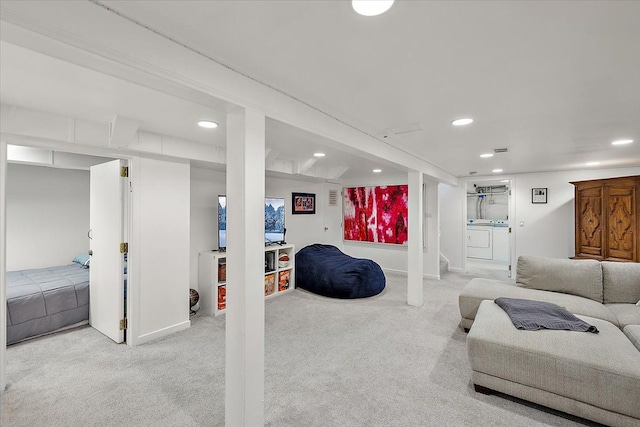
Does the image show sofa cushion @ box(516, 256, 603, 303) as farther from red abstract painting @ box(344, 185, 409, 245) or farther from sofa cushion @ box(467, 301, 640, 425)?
red abstract painting @ box(344, 185, 409, 245)

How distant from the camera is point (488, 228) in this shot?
7.64 meters

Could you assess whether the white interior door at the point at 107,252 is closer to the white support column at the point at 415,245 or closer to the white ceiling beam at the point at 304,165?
the white ceiling beam at the point at 304,165

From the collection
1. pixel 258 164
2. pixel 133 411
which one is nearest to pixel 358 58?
pixel 258 164

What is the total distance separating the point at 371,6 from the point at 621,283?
380 cm

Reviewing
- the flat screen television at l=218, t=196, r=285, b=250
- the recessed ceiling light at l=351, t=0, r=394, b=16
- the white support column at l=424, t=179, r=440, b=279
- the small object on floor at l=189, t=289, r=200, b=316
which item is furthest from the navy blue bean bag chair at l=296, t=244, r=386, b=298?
the recessed ceiling light at l=351, t=0, r=394, b=16

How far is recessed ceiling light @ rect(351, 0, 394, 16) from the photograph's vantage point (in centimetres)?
103

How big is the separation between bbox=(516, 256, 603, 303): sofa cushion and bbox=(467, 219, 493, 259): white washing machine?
Result: 4.50 m

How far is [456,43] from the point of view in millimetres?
1287

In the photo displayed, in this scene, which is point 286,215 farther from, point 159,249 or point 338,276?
point 159,249

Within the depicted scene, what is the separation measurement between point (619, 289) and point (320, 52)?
3797 millimetres

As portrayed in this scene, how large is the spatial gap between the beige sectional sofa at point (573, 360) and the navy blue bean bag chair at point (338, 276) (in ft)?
6.07

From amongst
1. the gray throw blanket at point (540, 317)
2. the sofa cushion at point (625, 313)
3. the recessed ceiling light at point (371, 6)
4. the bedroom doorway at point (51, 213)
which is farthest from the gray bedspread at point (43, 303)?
the sofa cushion at point (625, 313)

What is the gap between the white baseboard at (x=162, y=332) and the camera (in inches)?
116

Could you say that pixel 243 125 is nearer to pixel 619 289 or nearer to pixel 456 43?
pixel 456 43
